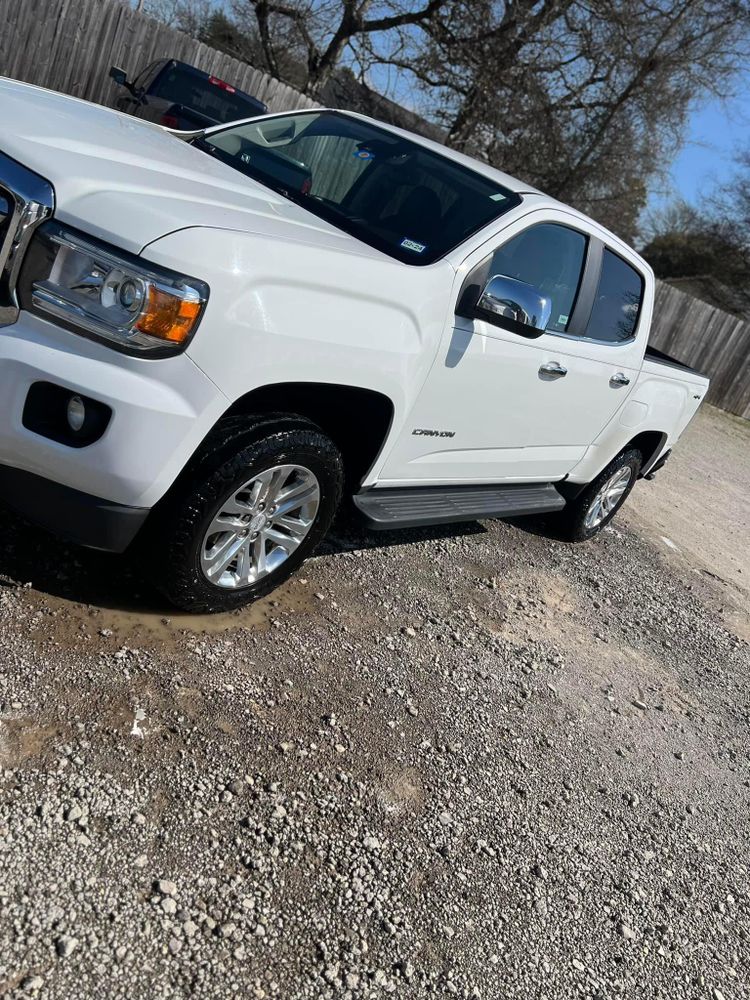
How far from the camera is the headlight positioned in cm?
266

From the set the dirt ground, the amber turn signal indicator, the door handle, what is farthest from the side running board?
the dirt ground

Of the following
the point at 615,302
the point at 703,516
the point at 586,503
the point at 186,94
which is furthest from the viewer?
the point at 186,94

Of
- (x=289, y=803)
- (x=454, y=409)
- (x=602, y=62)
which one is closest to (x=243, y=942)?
(x=289, y=803)

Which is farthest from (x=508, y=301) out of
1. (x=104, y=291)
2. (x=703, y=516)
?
(x=703, y=516)

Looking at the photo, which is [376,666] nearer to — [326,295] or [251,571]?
[251,571]

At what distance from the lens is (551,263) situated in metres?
4.42

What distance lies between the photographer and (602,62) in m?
19.7

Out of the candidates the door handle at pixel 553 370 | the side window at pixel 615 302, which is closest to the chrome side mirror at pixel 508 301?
the door handle at pixel 553 370

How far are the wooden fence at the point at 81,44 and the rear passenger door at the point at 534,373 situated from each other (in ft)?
38.5

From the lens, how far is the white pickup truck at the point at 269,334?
2689mm

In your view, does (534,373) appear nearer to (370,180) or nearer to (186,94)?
(370,180)

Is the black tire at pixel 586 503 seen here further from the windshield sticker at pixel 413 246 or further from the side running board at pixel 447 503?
the windshield sticker at pixel 413 246

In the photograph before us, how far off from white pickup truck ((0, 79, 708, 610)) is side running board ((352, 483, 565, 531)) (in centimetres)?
2

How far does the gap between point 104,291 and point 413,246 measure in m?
1.48
